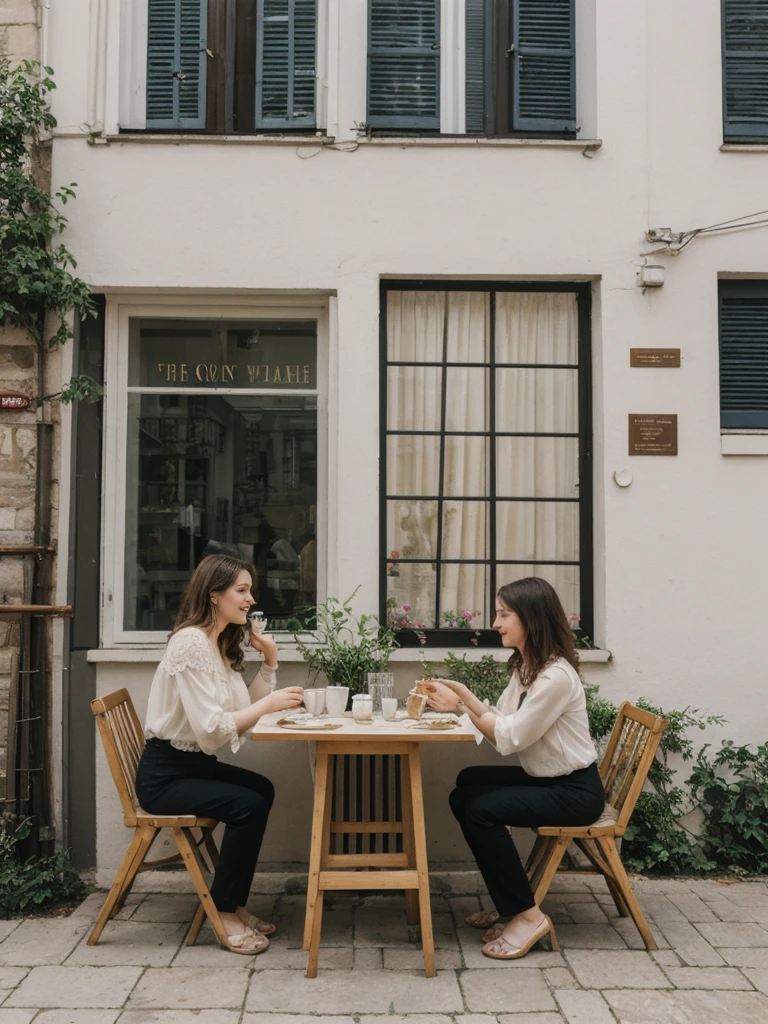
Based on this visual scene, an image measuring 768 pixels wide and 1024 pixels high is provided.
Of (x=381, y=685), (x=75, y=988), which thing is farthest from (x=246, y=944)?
(x=381, y=685)

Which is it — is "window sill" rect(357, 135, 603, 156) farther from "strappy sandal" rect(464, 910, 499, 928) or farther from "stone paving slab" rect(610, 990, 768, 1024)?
"stone paving slab" rect(610, 990, 768, 1024)

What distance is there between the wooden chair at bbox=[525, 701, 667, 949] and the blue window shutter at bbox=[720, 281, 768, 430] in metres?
1.92

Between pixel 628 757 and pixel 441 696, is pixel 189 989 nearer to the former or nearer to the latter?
pixel 441 696

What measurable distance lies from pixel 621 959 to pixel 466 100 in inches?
183

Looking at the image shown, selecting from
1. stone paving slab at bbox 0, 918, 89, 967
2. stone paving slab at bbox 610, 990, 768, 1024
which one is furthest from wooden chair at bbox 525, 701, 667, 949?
stone paving slab at bbox 0, 918, 89, 967

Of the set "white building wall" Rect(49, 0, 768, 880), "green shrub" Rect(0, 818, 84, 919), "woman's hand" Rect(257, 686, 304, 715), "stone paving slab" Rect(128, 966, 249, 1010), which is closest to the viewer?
"stone paving slab" Rect(128, 966, 249, 1010)

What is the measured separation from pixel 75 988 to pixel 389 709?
5.54 feet

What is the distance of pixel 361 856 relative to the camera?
424cm

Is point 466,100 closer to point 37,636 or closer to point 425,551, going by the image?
point 425,551

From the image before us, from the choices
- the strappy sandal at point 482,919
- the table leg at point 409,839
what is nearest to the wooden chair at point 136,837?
the table leg at point 409,839

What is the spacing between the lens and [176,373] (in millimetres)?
5559

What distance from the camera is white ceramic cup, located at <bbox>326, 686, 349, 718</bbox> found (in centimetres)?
448

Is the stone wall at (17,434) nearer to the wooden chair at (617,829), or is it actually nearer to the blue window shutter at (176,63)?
the blue window shutter at (176,63)

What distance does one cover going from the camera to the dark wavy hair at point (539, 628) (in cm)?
423
